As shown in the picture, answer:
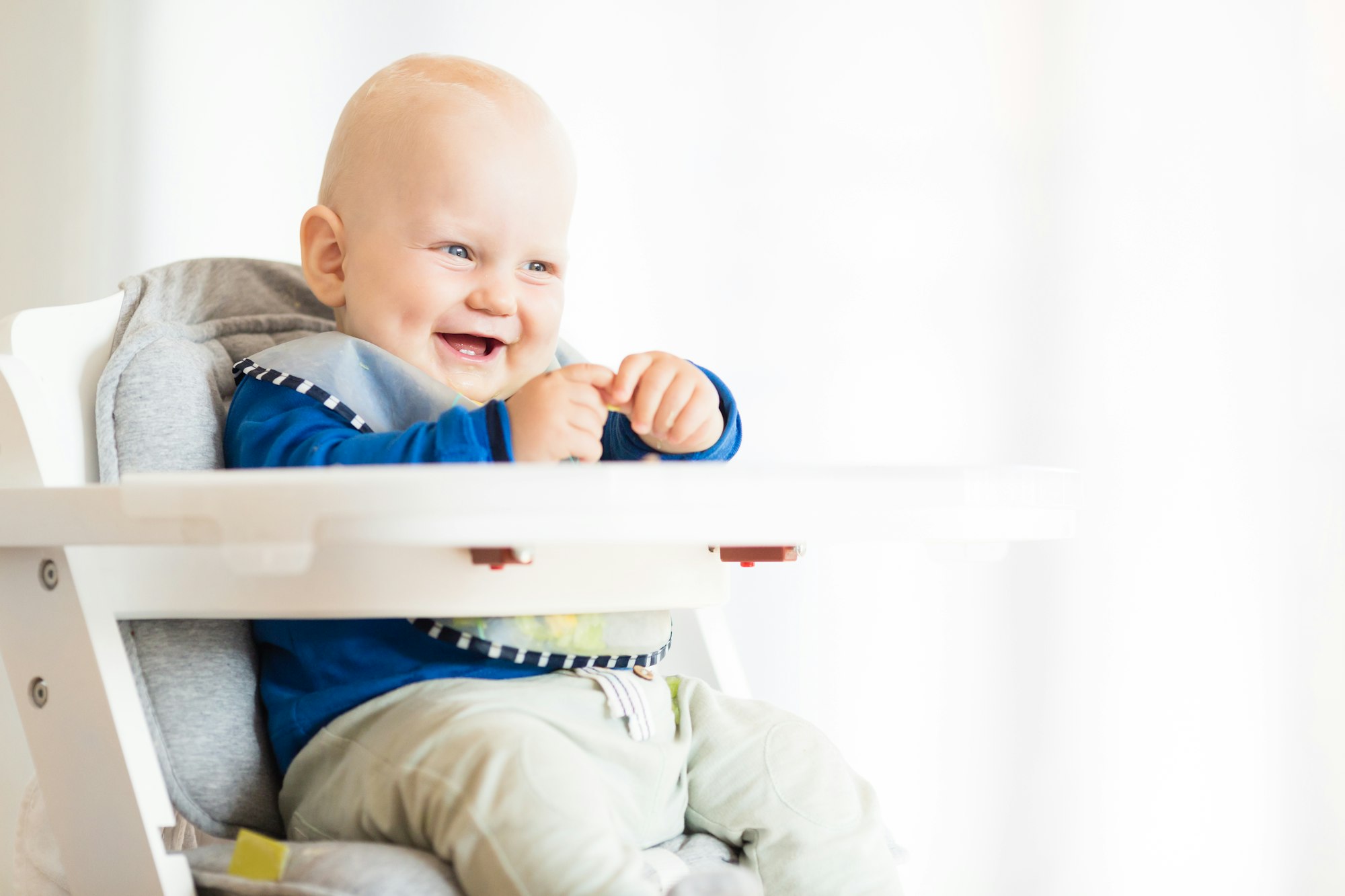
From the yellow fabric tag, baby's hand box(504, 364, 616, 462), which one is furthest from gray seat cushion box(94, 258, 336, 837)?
baby's hand box(504, 364, 616, 462)

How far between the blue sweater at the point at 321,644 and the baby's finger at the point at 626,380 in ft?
0.36

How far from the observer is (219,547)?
59 cm

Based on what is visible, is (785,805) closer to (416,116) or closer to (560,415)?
(560,415)

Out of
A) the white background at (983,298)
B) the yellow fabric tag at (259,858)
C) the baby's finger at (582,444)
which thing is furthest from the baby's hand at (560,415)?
the white background at (983,298)

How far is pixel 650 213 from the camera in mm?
1499

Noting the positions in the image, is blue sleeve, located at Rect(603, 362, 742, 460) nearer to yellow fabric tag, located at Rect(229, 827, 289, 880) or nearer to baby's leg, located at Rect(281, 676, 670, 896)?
baby's leg, located at Rect(281, 676, 670, 896)

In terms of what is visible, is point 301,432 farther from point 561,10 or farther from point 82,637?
point 561,10

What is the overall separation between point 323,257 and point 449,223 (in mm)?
138

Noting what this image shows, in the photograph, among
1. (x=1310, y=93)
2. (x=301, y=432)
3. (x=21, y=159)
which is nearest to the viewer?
(x=301, y=432)

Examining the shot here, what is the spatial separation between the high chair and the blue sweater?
0.08ft

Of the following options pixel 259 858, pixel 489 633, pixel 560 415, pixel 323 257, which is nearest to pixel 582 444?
pixel 560 415

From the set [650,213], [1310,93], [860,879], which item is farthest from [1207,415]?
[860,879]

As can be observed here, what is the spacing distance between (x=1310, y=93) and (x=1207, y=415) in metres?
0.41

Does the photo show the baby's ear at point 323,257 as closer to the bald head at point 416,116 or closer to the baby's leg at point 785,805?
the bald head at point 416,116
